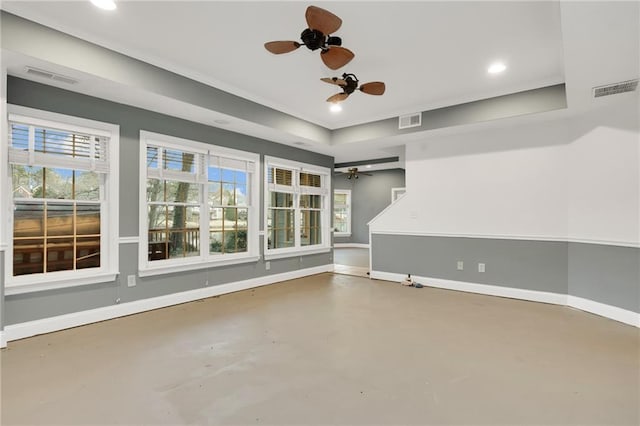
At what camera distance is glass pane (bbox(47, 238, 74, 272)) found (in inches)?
139

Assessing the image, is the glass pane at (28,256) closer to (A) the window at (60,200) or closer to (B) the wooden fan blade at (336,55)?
(A) the window at (60,200)

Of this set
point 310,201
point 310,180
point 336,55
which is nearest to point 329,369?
point 336,55

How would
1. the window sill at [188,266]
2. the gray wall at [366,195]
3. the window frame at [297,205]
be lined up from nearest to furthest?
the window sill at [188,266], the window frame at [297,205], the gray wall at [366,195]

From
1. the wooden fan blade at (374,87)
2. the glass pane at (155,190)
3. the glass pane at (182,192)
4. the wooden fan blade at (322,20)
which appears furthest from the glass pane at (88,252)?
the wooden fan blade at (374,87)

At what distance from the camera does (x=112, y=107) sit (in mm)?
3898

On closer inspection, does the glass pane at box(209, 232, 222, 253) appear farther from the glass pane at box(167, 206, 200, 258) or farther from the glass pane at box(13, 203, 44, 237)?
the glass pane at box(13, 203, 44, 237)

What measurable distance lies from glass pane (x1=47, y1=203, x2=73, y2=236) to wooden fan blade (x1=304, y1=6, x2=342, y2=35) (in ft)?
11.0

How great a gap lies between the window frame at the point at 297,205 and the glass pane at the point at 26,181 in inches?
123

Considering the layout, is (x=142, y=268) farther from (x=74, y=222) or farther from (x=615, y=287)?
(x=615, y=287)

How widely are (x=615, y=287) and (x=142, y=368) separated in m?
5.22

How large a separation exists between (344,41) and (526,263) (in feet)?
13.6

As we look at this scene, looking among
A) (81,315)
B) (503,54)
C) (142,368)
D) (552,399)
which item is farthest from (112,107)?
(552,399)

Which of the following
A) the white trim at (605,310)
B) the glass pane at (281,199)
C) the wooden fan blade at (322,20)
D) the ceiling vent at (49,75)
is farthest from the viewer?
the glass pane at (281,199)

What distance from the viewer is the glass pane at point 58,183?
352cm
